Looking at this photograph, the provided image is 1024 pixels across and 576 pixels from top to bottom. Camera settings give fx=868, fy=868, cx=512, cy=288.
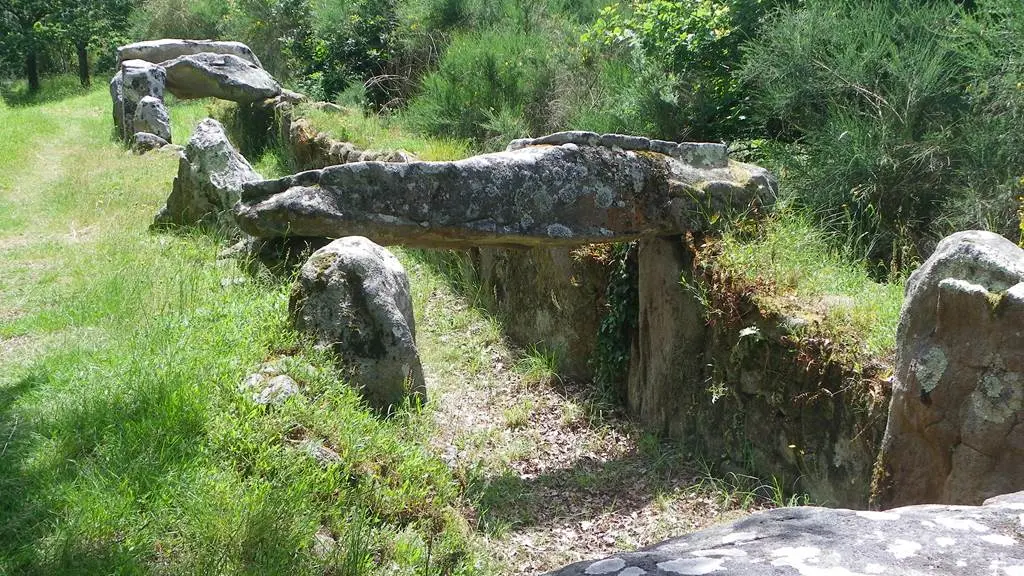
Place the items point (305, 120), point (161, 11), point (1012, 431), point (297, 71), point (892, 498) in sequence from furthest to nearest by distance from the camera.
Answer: point (161, 11) → point (297, 71) → point (305, 120) → point (892, 498) → point (1012, 431)

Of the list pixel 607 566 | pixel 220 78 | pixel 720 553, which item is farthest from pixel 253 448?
pixel 220 78

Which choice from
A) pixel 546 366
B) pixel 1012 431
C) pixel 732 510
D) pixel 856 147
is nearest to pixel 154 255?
pixel 546 366

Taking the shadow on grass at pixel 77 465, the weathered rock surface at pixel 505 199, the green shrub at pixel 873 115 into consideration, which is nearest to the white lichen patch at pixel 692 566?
the shadow on grass at pixel 77 465

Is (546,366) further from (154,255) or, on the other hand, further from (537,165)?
(154,255)

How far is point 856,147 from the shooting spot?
731cm

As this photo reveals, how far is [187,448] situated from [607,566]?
115 inches

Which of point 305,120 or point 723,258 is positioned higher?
point 305,120

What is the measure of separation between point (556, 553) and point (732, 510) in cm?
123

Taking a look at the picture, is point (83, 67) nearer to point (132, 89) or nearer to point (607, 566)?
point (132, 89)

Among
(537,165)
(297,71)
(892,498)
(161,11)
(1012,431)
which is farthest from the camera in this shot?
(161,11)

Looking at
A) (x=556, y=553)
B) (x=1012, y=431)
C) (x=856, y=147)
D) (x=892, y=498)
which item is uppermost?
(x=856, y=147)

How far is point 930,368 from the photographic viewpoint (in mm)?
4141

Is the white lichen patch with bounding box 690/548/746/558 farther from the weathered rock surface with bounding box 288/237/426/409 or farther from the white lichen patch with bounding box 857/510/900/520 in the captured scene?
the weathered rock surface with bounding box 288/237/426/409

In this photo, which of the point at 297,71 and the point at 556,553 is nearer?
the point at 556,553
